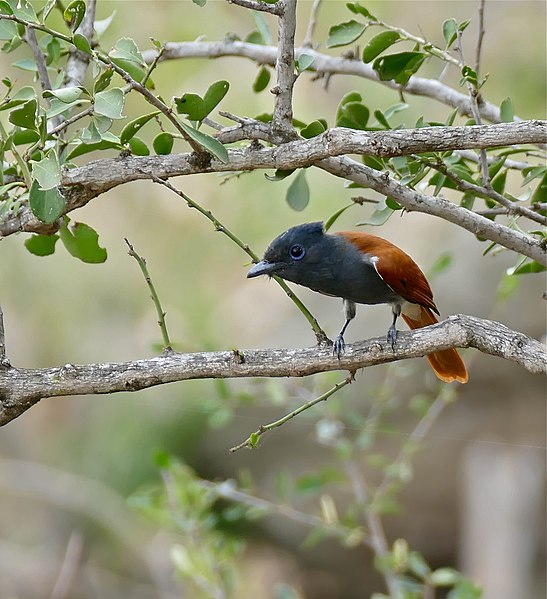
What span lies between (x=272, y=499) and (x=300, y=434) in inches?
19.1

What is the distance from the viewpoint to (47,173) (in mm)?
1371

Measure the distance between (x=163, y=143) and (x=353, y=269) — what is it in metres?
0.87

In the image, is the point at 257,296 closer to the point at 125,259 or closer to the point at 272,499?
the point at 125,259

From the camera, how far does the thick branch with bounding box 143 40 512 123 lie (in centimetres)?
209

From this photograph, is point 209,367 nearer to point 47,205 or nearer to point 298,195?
point 47,205

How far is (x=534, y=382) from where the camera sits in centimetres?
486

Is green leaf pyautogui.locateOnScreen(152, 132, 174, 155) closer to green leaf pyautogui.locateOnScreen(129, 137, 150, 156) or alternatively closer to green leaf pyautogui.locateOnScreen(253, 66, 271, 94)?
green leaf pyautogui.locateOnScreen(129, 137, 150, 156)

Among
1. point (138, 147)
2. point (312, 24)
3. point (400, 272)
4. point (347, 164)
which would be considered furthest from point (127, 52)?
point (400, 272)

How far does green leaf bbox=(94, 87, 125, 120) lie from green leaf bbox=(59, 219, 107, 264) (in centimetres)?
44

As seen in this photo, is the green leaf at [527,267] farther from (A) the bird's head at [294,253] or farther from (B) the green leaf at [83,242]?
(B) the green leaf at [83,242]

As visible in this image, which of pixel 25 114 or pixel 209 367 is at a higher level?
pixel 25 114

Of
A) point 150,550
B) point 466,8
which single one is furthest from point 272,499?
point 466,8

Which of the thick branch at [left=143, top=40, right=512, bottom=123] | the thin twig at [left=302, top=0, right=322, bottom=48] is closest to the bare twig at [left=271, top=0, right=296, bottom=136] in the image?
the thick branch at [left=143, top=40, right=512, bottom=123]

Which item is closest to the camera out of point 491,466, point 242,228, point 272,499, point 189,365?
point 189,365
